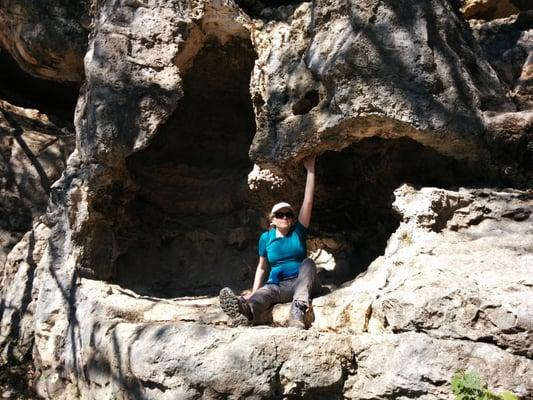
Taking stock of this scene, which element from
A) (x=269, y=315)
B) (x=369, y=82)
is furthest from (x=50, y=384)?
(x=369, y=82)

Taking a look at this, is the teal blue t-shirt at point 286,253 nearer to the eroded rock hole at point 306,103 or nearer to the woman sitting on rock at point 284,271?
the woman sitting on rock at point 284,271

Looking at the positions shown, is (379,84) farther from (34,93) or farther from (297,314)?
(34,93)

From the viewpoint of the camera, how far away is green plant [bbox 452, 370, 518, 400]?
220 cm

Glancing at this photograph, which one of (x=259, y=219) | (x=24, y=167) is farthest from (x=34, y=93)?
(x=259, y=219)

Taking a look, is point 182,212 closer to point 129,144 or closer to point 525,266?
point 129,144

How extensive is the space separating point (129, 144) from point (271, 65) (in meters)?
1.15

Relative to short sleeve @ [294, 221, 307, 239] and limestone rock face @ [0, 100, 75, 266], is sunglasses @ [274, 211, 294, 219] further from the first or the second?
limestone rock face @ [0, 100, 75, 266]

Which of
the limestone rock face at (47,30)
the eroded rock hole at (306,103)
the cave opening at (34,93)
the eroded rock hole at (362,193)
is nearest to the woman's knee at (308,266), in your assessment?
the eroded rock hole at (362,193)

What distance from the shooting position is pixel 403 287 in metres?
2.63

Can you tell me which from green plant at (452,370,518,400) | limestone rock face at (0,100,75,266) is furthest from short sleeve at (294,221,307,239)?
limestone rock face at (0,100,75,266)

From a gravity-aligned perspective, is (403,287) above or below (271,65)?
below

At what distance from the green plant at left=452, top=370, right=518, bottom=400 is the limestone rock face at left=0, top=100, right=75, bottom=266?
161 inches

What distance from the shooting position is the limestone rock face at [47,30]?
534 centimetres

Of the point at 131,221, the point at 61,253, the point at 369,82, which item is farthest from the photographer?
the point at 131,221
